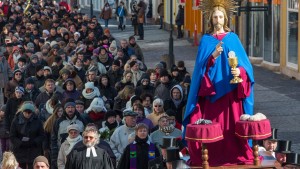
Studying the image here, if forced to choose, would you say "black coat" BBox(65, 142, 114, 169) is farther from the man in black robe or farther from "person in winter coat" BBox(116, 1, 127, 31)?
"person in winter coat" BBox(116, 1, 127, 31)

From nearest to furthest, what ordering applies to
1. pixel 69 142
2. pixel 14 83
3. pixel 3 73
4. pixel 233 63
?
pixel 233 63 < pixel 69 142 < pixel 14 83 < pixel 3 73

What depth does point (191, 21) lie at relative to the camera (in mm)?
49250

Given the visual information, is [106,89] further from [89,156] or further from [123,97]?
[89,156]

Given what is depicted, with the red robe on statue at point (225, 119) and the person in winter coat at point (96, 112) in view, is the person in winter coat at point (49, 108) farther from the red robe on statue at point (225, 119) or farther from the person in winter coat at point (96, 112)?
the red robe on statue at point (225, 119)

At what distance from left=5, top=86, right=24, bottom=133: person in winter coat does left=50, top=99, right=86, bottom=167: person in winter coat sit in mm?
2267

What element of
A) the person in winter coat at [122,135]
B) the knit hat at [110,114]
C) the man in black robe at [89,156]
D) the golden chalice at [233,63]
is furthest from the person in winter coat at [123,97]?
the golden chalice at [233,63]

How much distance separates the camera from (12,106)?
20172 mm

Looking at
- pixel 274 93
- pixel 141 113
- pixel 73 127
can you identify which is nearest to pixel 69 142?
pixel 73 127

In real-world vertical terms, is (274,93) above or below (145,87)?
below

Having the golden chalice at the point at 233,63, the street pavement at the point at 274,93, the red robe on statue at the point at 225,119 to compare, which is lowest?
the street pavement at the point at 274,93

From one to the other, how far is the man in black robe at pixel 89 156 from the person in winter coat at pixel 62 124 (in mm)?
4212

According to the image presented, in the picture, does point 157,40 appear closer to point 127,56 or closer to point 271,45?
point 271,45

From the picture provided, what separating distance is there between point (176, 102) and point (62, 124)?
2605 millimetres

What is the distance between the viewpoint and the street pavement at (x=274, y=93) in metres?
22.5
